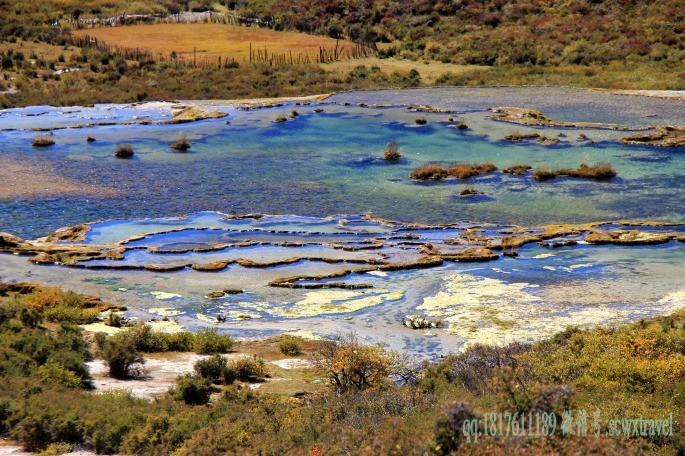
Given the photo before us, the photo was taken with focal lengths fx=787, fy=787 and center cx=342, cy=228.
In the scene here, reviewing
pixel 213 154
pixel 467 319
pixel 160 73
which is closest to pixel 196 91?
pixel 160 73

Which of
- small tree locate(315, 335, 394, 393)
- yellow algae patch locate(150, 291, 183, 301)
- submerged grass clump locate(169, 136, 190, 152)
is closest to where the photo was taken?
small tree locate(315, 335, 394, 393)

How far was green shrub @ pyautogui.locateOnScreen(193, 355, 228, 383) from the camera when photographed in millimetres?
16219

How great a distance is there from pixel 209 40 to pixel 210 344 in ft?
226

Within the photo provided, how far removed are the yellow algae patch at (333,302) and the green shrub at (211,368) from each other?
507cm

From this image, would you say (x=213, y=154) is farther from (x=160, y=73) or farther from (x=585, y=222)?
(x=160, y=73)

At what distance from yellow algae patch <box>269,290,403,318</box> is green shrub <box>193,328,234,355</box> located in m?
3.09

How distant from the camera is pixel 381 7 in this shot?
9112 centimetres

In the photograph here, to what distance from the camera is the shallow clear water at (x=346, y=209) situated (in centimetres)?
2158

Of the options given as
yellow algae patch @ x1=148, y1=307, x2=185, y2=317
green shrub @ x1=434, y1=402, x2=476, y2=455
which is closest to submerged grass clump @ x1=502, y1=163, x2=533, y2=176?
yellow algae patch @ x1=148, y1=307, x2=185, y2=317

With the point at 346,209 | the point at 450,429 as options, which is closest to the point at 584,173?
the point at 346,209

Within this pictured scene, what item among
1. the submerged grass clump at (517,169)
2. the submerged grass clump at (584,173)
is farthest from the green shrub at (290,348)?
the submerged grass clump at (517,169)

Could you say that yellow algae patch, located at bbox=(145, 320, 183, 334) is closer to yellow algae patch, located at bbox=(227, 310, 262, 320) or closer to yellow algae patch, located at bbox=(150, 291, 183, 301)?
yellow algae patch, located at bbox=(227, 310, 262, 320)

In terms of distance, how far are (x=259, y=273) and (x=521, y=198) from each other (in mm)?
14420

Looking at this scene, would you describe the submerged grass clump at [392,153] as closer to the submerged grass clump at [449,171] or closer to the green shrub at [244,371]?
the submerged grass clump at [449,171]
